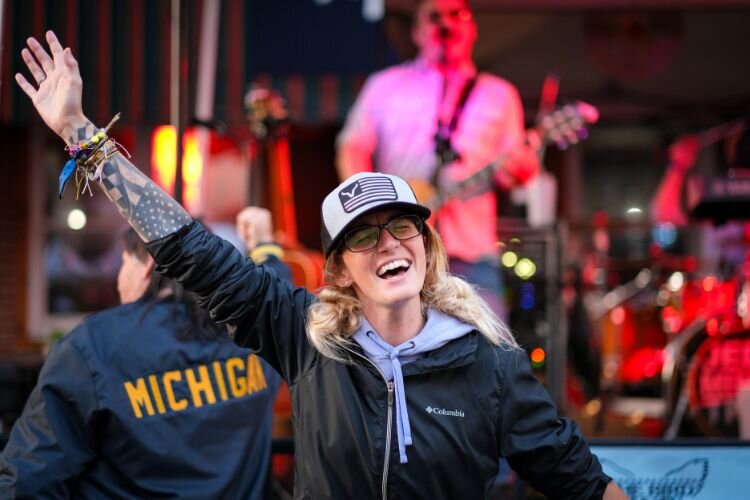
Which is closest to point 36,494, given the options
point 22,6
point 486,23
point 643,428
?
point 22,6

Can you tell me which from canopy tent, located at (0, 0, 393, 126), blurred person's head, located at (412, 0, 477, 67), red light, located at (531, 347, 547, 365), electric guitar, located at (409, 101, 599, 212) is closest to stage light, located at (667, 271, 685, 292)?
red light, located at (531, 347, 547, 365)

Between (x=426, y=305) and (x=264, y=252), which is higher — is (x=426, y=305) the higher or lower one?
the lower one

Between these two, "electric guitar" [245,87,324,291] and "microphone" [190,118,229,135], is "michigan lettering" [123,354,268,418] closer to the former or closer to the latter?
"microphone" [190,118,229,135]

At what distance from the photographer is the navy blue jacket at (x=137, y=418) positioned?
109 inches

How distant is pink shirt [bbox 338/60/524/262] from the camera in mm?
5484

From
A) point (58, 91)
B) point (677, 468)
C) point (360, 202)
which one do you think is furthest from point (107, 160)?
point (677, 468)

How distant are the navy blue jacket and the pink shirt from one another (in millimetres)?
2458

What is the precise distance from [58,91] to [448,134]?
133 inches

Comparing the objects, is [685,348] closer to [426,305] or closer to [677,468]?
[677,468]

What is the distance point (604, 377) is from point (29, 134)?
5.24 meters

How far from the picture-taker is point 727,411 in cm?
595

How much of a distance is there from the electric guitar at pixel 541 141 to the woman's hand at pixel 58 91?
3340 millimetres

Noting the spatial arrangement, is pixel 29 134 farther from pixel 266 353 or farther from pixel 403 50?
pixel 266 353

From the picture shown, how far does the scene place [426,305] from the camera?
254cm
